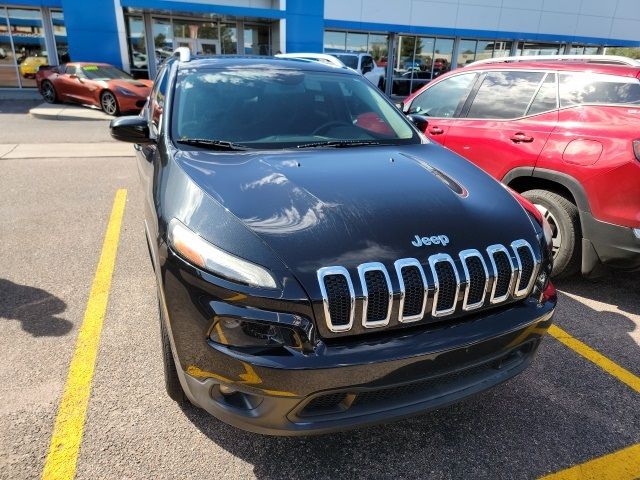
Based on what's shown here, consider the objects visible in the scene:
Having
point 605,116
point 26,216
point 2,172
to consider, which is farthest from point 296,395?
point 2,172

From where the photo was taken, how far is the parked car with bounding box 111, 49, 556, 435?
5.79ft

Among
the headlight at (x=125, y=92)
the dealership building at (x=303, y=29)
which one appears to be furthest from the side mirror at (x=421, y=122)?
the dealership building at (x=303, y=29)

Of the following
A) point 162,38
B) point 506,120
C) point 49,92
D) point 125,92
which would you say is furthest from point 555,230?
point 162,38

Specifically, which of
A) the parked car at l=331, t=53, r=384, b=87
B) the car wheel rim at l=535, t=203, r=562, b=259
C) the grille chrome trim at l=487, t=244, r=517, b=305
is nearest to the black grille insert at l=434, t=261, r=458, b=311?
the grille chrome trim at l=487, t=244, r=517, b=305

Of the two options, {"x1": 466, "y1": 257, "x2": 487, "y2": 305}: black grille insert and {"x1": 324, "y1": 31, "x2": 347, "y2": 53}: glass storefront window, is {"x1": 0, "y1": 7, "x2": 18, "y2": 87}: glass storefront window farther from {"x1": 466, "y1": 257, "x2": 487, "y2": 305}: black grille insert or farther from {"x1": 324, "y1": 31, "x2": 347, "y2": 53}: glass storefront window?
{"x1": 466, "y1": 257, "x2": 487, "y2": 305}: black grille insert

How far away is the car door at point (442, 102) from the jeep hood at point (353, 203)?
2.16m

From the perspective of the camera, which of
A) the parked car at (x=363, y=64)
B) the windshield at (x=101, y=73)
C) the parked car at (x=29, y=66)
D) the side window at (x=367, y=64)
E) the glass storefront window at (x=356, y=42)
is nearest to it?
the windshield at (x=101, y=73)

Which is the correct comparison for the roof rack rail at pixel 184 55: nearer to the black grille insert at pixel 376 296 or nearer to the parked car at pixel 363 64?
the black grille insert at pixel 376 296

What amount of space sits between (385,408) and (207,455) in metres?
0.91

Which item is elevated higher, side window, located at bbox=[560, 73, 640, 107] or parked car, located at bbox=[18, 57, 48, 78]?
side window, located at bbox=[560, 73, 640, 107]

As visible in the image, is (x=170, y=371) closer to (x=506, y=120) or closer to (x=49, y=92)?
(x=506, y=120)

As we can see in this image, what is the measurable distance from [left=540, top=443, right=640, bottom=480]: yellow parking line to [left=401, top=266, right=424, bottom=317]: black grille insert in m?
1.07

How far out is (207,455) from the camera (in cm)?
218

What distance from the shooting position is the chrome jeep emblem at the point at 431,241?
1.98 metres
